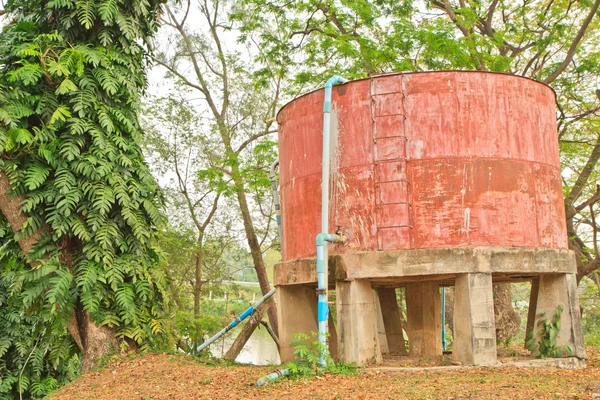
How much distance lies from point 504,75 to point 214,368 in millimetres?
7412

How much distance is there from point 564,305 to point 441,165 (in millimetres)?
3431

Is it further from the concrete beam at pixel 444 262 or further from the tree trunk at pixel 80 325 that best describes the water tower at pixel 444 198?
the tree trunk at pixel 80 325

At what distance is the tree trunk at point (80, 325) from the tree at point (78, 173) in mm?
19

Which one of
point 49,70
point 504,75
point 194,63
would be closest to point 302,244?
point 504,75

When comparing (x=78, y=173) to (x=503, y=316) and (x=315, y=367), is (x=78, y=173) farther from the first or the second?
(x=503, y=316)

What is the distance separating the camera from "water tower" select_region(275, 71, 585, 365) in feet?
34.7

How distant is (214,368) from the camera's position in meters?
11.8

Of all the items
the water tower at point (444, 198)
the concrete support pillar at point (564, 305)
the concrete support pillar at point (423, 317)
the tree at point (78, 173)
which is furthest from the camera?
the concrete support pillar at point (423, 317)

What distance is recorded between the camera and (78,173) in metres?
12.0

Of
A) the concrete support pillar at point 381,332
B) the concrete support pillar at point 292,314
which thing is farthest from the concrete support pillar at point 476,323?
the concrete support pillar at point 381,332

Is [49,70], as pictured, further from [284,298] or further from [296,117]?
[284,298]

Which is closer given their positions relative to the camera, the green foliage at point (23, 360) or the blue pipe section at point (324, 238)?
the blue pipe section at point (324, 238)

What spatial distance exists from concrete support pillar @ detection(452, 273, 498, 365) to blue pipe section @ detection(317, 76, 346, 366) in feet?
7.24

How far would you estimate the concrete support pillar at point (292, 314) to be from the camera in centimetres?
1276
